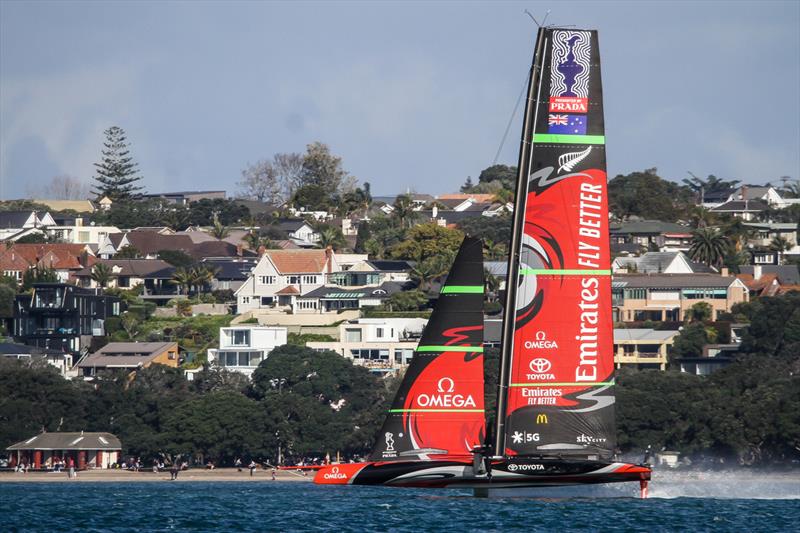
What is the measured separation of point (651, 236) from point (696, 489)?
103831 millimetres

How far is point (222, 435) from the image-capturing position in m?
88.6

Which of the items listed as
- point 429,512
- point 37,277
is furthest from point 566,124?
point 37,277

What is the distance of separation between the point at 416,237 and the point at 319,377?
1605 inches

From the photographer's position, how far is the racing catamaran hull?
3575 cm

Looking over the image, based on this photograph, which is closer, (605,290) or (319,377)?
(605,290)

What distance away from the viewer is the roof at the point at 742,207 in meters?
178

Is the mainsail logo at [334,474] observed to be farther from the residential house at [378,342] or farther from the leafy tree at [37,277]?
the leafy tree at [37,277]

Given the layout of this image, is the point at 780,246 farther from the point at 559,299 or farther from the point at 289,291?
the point at 559,299

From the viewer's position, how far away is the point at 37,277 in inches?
5359

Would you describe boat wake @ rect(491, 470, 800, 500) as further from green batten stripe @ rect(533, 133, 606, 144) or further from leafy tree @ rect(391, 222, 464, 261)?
leafy tree @ rect(391, 222, 464, 261)

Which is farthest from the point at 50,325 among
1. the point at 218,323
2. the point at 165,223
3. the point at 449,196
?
the point at 449,196

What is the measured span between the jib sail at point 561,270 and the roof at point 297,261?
97853 millimetres

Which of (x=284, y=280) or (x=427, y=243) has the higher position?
(x=427, y=243)

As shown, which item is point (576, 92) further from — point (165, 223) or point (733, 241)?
point (165, 223)
